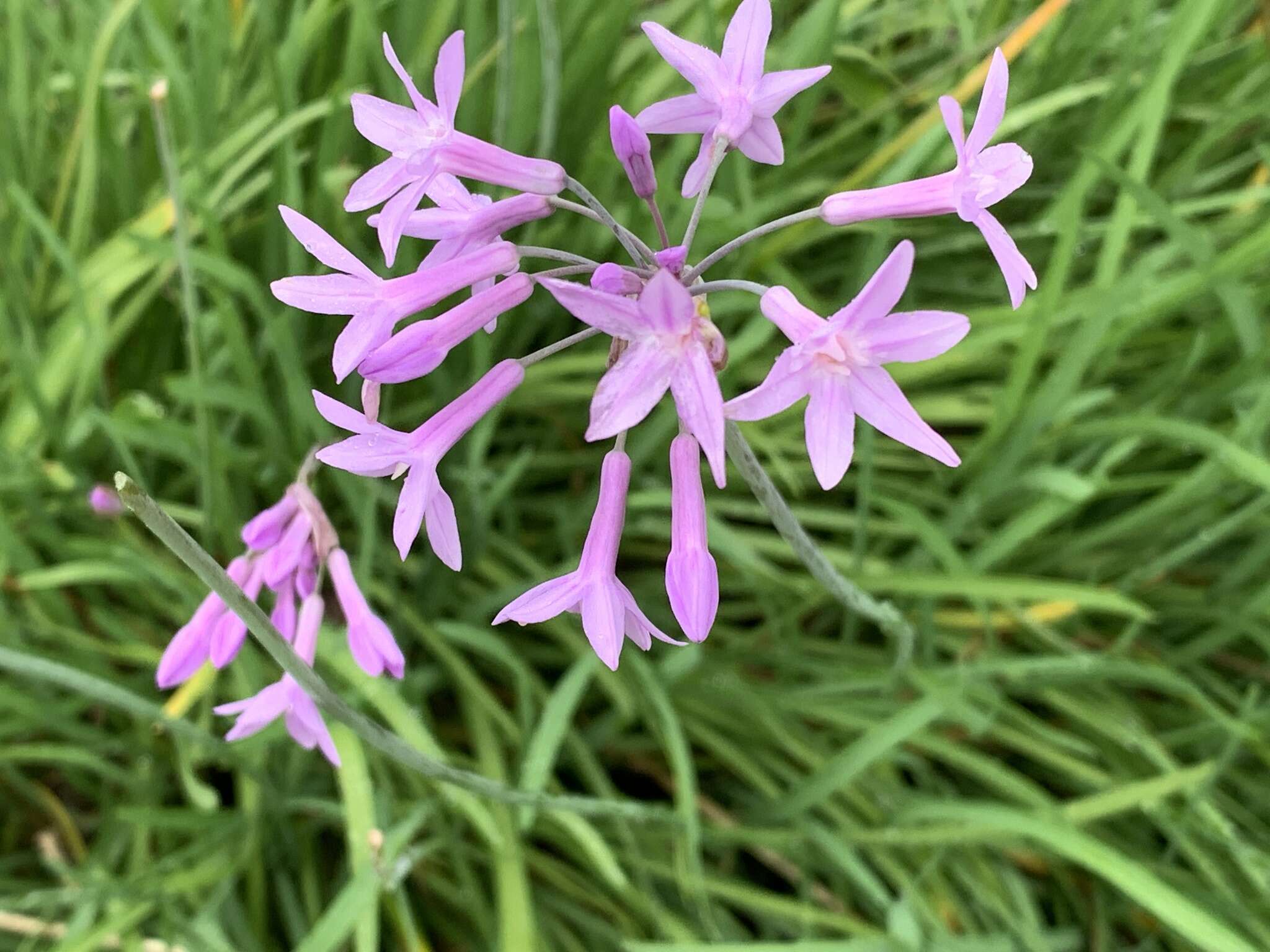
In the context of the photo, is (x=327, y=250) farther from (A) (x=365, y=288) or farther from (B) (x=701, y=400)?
(B) (x=701, y=400)

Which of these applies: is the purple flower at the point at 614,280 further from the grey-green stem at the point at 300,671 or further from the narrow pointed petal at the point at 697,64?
the grey-green stem at the point at 300,671

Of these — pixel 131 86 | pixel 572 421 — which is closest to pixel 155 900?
pixel 572 421

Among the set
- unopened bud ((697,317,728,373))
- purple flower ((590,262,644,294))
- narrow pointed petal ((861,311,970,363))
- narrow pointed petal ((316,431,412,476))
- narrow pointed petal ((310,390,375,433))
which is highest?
narrow pointed petal ((861,311,970,363))

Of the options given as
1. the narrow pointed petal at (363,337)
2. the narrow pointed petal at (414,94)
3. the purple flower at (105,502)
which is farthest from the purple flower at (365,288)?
the purple flower at (105,502)

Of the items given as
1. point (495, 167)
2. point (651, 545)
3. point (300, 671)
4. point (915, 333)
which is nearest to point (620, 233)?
point (495, 167)

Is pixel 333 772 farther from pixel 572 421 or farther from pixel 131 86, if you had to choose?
pixel 131 86

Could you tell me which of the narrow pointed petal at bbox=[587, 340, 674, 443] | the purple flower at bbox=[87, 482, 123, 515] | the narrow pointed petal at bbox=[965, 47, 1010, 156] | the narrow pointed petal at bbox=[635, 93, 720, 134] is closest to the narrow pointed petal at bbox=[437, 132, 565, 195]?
the narrow pointed petal at bbox=[635, 93, 720, 134]

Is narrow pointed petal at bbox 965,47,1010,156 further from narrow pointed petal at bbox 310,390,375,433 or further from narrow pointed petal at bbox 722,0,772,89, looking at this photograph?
narrow pointed petal at bbox 310,390,375,433
